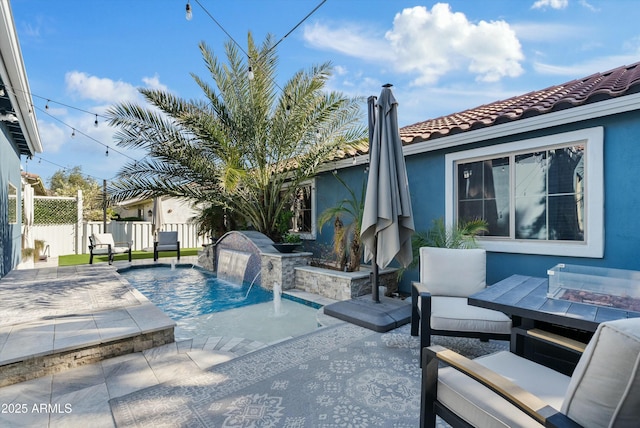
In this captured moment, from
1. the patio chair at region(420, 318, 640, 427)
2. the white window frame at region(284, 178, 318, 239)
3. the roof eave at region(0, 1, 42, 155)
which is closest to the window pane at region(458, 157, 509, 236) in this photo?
the patio chair at region(420, 318, 640, 427)

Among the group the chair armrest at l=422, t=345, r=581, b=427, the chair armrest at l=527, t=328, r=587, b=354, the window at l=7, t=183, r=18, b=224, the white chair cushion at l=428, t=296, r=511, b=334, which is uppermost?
the window at l=7, t=183, r=18, b=224

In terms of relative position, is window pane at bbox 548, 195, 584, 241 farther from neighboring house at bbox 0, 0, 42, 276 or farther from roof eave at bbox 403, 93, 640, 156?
neighboring house at bbox 0, 0, 42, 276

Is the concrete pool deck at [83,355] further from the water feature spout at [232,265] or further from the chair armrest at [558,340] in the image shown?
the water feature spout at [232,265]

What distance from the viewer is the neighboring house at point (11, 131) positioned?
539 cm

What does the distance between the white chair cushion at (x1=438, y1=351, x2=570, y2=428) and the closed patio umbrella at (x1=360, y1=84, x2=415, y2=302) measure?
2.60 meters

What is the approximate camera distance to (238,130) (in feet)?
30.7

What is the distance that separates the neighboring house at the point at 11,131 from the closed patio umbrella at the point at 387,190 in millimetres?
5728

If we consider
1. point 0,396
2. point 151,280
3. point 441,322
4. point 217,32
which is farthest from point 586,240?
point 151,280

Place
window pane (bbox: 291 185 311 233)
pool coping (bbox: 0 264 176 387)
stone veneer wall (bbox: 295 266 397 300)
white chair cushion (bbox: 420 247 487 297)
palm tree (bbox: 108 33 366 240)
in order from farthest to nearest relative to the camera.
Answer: window pane (bbox: 291 185 311 233)
palm tree (bbox: 108 33 366 240)
stone veneer wall (bbox: 295 266 397 300)
white chair cushion (bbox: 420 247 487 297)
pool coping (bbox: 0 264 176 387)

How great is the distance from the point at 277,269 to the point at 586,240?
6.56m

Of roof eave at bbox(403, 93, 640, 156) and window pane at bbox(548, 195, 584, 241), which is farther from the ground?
roof eave at bbox(403, 93, 640, 156)

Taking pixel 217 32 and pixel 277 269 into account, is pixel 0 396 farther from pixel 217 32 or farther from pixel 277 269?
pixel 217 32

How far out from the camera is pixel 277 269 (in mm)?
8508

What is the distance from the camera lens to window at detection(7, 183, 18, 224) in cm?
992
